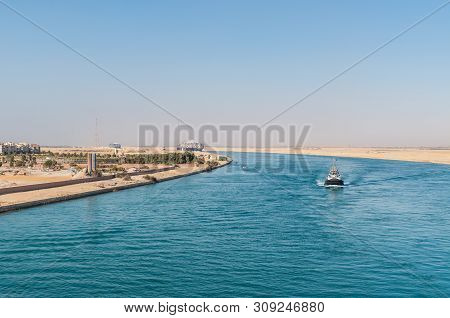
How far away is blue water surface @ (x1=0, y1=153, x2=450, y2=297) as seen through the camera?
1550 cm

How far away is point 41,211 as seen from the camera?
32.3 m

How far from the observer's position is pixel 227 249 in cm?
2072

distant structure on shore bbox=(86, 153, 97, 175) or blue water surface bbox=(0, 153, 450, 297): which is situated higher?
distant structure on shore bbox=(86, 153, 97, 175)

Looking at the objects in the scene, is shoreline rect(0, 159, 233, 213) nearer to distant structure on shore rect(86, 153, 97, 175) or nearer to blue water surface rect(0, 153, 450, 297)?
blue water surface rect(0, 153, 450, 297)

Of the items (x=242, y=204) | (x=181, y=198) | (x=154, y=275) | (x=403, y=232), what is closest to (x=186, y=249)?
(x=154, y=275)

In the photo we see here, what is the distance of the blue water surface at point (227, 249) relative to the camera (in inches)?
610

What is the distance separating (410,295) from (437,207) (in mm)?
21556

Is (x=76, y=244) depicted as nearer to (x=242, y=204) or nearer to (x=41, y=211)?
(x=41, y=211)

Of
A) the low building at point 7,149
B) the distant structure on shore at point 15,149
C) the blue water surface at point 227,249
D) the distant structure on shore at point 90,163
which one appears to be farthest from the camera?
the distant structure on shore at point 15,149

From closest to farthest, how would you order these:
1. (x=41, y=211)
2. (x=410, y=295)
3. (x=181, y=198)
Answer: (x=410, y=295), (x=41, y=211), (x=181, y=198)

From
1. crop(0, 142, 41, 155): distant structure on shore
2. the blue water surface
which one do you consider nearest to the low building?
crop(0, 142, 41, 155): distant structure on shore

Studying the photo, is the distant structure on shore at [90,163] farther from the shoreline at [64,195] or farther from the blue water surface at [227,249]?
the blue water surface at [227,249]

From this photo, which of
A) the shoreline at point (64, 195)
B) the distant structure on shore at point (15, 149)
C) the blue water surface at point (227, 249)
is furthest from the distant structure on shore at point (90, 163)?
the distant structure on shore at point (15, 149)

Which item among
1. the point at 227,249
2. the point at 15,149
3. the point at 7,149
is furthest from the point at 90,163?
the point at 15,149
